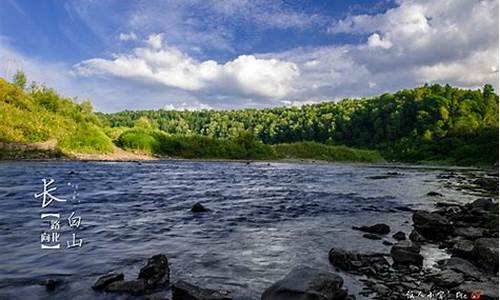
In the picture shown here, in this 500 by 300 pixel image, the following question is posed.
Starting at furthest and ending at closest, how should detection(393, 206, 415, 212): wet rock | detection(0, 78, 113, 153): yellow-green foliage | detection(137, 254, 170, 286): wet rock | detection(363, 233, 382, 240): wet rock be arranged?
detection(0, 78, 113, 153): yellow-green foliage → detection(393, 206, 415, 212): wet rock → detection(363, 233, 382, 240): wet rock → detection(137, 254, 170, 286): wet rock

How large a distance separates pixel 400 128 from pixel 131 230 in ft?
514

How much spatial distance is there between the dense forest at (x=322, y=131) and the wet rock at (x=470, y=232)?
216ft

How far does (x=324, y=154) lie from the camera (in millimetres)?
129625

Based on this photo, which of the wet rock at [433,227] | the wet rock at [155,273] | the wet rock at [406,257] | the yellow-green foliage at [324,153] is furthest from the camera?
the yellow-green foliage at [324,153]

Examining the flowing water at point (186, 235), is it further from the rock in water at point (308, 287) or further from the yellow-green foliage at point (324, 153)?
the yellow-green foliage at point (324, 153)

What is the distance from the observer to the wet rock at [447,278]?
929 cm

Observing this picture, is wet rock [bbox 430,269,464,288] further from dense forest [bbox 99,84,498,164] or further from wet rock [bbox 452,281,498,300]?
dense forest [bbox 99,84,498,164]

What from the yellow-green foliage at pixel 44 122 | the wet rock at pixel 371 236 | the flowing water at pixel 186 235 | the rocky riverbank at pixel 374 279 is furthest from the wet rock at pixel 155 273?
the yellow-green foliage at pixel 44 122

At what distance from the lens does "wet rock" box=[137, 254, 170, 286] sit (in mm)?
9555

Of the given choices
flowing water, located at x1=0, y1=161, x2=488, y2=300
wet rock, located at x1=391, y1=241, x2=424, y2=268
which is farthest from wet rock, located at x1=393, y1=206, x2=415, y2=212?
wet rock, located at x1=391, y1=241, x2=424, y2=268

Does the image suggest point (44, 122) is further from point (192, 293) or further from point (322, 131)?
point (322, 131)

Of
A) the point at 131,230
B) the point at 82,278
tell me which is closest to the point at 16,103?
the point at 131,230

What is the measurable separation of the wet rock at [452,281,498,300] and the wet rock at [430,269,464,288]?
0.85 feet

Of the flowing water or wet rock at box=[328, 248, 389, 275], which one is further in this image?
wet rock at box=[328, 248, 389, 275]
